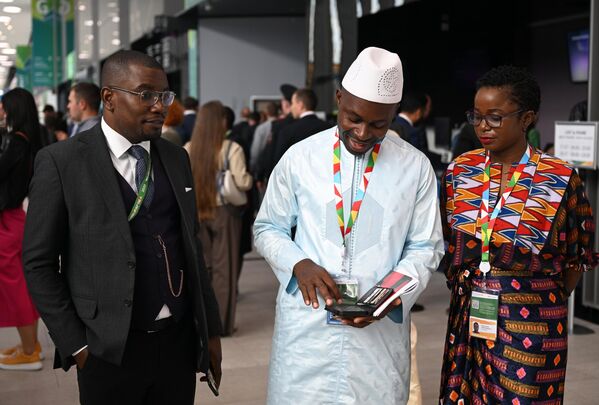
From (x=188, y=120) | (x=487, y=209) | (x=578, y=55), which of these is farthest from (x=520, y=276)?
(x=578, y=55)

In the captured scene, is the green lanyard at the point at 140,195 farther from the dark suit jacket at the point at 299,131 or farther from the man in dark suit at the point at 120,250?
the dark suit jacket at the point at 299,131

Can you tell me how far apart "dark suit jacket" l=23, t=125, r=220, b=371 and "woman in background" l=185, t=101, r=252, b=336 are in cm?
335

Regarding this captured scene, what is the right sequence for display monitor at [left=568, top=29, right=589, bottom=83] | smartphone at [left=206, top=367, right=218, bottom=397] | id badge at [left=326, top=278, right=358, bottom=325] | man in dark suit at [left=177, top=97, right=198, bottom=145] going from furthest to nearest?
display monitor at [left=568, top=29, right=589, bottom=83] → man in dark suit at [left=177, top=97, right=198, bottom=145] → smartphone at [left=206, top=367, right=218, bottom=397] → id badge at [left=326, top=278, right=358, bottom=325]

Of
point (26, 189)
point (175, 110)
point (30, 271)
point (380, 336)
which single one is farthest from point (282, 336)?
point (175, 110)

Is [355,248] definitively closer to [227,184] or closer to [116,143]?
[116,143]

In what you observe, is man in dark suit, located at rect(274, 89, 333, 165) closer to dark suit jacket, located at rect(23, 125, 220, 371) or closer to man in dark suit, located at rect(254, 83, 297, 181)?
man in dark suit, located at rect(254, 83, 297, 181)

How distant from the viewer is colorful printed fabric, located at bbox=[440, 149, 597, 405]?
2.72 metres

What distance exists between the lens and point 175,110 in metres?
6.41

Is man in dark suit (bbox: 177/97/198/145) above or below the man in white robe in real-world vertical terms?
above

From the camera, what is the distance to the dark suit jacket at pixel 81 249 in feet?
7.66

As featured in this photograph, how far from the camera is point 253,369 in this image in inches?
207

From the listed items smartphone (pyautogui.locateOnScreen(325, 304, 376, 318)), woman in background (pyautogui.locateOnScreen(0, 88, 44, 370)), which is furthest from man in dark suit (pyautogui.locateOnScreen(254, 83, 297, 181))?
smartphone (pyautogui.locateOnScreen(325, 304, 376, 318))

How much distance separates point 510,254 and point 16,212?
11.5 feet

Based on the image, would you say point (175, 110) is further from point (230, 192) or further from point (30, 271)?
point (30, 271)
